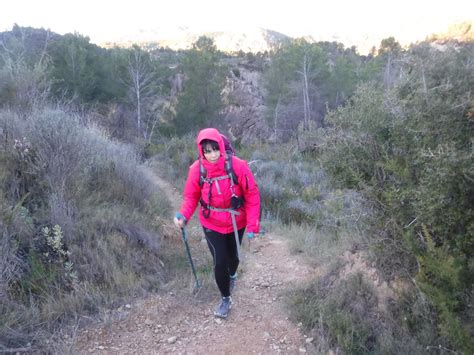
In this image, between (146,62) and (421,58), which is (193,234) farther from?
(146,62)

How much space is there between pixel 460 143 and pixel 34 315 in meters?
3.54

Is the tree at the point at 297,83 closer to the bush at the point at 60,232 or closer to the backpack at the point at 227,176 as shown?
the bush at the point at 60,232

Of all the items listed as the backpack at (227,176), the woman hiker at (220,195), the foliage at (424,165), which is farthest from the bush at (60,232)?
the foliage at (424,165)

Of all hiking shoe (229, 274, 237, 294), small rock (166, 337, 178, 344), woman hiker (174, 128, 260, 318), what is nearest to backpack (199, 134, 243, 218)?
woman hiker (174, 128, 260, 318)

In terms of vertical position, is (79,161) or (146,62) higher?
(146,62)

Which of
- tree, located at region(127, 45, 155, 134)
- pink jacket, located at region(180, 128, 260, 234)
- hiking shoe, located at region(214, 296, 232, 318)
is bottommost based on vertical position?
hiking shoe, located at region(214, 296, 232, 318)

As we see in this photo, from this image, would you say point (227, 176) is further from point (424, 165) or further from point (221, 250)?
point (424, 165)

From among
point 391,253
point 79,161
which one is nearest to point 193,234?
point 79,161

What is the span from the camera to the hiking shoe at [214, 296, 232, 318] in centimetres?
368

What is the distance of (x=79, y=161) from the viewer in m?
4.86

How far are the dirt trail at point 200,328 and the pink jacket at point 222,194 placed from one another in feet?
2.95

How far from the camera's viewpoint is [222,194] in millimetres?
3338

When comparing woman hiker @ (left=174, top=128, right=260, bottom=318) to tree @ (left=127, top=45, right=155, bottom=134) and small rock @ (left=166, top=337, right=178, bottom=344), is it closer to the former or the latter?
small rock @ (left=166, top=337, right=178, bottom=344)

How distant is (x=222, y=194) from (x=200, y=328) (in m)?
1.26
